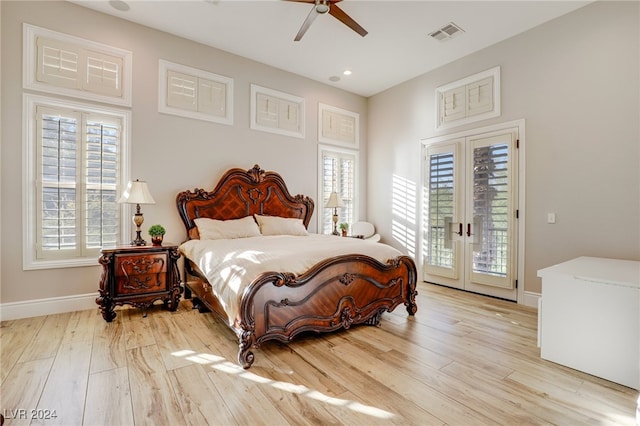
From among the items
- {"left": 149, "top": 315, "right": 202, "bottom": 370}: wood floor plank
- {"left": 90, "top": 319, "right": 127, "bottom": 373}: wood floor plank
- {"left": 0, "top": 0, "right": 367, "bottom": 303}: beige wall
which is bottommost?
{"left": 149, "top": 315, "right": 202, "bottom": 370}: wood floor plank

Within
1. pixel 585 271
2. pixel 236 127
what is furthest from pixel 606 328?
pixel 236 127

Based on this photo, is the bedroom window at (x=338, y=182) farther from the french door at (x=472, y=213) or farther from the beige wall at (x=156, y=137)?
the french door at (x=472, y=213)

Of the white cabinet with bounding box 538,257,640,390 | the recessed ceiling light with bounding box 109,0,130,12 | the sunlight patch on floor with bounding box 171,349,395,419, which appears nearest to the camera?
the sunlight patch on floor with bounding box 171,349,395,419

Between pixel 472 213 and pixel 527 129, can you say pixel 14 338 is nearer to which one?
pixel 472 213

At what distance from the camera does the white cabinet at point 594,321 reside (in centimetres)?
207

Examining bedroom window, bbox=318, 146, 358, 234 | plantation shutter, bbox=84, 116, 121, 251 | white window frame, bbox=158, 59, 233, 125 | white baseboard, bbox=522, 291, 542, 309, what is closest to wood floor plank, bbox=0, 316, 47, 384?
plantation shutter, bbox=84, 116, 121, 251

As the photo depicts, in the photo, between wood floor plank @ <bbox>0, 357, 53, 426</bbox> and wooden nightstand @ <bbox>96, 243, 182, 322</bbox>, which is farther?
wooden nightstand @ <bbox>96, 243, 182, 322</bbox>

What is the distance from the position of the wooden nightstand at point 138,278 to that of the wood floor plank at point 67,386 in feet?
1.95

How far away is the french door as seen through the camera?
3980mm

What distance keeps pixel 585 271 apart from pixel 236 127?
4.31m

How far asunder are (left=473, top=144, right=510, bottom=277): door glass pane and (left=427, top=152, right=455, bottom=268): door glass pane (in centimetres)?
38

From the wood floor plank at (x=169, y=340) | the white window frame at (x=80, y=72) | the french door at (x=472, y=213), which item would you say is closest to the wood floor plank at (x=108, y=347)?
the wood floor plank at (x=169, y=340)

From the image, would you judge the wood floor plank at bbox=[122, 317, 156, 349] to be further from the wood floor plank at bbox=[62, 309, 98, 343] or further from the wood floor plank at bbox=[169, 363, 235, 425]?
the wood floor plank at bbox=[169, 363, 235, 425]

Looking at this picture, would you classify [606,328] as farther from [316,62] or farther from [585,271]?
[316,62]
